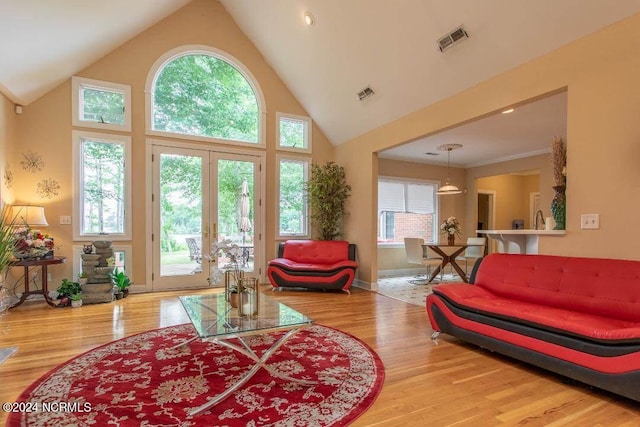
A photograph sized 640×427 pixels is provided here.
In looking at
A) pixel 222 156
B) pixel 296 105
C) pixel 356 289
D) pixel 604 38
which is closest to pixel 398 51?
pixel 604 38

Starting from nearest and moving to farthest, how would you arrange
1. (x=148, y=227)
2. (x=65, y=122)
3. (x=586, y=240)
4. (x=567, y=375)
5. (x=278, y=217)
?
1. (x=567, y=375)
2. (x=586, y=240)
3. (x=65, y=122)
4. (x=148, y=227)
5. (x=278, y=217)

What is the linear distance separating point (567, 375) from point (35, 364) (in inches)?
158

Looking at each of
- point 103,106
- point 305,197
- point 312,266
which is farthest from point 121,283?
point 305,197

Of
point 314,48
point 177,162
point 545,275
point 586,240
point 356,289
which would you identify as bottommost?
point 356,289

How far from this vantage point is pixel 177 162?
5758 mm

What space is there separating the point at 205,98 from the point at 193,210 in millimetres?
2065

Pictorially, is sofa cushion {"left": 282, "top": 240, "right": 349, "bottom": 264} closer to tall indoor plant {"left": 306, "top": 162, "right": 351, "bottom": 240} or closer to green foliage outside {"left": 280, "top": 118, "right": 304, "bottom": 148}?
tall indoor plant {"left": 306, "top": 162, "right": 351, "bottom": 240}

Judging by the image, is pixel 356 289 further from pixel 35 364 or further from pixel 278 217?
pixel 35 364

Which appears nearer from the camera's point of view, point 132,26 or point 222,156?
point 132,26

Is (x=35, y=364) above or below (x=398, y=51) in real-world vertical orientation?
below

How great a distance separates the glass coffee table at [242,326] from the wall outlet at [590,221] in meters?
2.54

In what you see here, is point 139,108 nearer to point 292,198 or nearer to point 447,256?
point 292,198

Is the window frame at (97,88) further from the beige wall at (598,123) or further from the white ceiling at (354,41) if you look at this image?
the beige wall at (598,123)

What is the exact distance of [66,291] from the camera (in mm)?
4598
